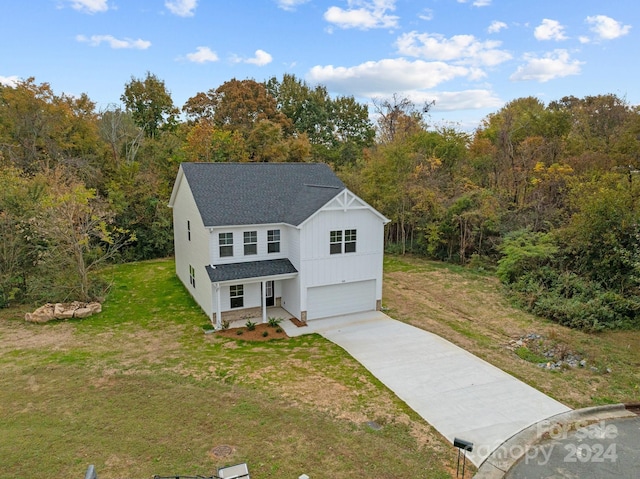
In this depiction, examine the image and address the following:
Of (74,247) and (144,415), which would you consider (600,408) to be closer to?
(144,415)

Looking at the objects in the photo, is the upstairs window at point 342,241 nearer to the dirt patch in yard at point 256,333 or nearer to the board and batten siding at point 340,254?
the board and batten siding at point 340,254

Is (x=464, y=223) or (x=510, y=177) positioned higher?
(x=510, y=177)

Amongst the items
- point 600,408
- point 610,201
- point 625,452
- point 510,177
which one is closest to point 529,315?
point 610,201

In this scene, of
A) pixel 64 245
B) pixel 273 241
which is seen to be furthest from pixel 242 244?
pixel 64 245

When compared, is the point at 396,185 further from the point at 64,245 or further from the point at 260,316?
the point at 64,245

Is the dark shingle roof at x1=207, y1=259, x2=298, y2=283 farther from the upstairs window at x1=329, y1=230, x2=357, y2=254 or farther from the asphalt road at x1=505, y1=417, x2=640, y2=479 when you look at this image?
the asphalt road at x1=505, y1=417, x2=640, y2=479

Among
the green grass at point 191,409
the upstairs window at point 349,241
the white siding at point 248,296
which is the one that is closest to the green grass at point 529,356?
the green grass at point 191,409
